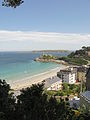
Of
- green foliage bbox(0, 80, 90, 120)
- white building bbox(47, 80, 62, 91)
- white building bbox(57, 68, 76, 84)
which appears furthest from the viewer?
white building bbox(57, 68, 76, 84)

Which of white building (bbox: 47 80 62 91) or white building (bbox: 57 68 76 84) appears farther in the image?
white building (bbox: 57 68 76 84)

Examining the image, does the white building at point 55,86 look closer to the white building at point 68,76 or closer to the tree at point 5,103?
the white building at point 68,76

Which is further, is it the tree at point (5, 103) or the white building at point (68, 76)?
the white building at point (68, 76)

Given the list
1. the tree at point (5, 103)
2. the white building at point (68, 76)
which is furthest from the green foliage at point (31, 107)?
the white building at point (68, 76)

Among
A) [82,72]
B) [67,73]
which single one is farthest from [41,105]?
[82,72]

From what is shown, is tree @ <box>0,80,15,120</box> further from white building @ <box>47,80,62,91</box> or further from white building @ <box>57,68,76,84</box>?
white building @ <box>57,68,76,84</box>

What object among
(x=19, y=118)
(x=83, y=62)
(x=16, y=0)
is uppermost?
(x=16, y=0)

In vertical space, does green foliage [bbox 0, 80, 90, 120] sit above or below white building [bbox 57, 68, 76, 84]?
above

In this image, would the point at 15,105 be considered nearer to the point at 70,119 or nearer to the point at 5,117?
the point at 5,117

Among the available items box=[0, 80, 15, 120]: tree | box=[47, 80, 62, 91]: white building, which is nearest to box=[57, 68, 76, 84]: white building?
box=[47, 80, 62, 91]: white building

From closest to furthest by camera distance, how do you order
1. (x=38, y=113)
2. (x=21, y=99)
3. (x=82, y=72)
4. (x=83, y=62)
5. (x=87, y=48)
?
(x=38, y=113)
(x=21, y=99)
(x=82, y=72)
(x=83, y=62)
(x=87, y=48)

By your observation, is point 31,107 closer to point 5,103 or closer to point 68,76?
point 5,103
